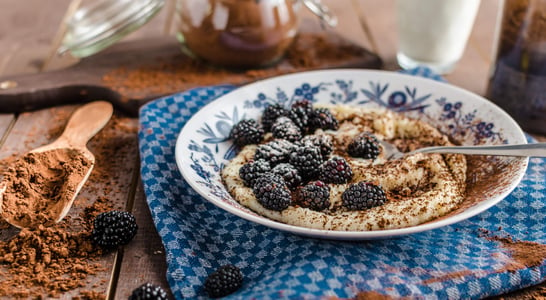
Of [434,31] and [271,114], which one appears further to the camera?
[434,31]

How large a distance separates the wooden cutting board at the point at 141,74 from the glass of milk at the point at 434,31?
162 mm

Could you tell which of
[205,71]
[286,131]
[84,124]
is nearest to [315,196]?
[286,131]

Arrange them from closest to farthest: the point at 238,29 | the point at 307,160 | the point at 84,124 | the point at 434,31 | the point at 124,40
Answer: the point at 307,160, the point at 84,124, the point at 238,29, the point at 434,31, the point at 124,40

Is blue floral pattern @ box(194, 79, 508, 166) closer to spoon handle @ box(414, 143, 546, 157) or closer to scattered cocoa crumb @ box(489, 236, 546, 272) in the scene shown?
spoon handle @ box(414, 143, 546, 157)

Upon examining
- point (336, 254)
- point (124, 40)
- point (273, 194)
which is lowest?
point (124, 40)

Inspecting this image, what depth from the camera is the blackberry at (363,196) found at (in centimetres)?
152

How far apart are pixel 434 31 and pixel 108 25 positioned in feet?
4.84

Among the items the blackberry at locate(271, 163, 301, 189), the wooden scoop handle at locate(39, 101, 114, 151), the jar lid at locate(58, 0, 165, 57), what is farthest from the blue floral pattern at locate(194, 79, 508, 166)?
the jar lid at locate(58, 0, 165, 57)

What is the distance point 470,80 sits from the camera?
262 cm

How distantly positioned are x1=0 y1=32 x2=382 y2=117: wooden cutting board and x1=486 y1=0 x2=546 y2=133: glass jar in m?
0.60

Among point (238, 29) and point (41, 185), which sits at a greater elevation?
point (238, 29)

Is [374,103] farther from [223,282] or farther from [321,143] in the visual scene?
[223,282]

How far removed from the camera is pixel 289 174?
162 centimetres

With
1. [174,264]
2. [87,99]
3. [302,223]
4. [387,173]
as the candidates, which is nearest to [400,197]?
[387,173]
